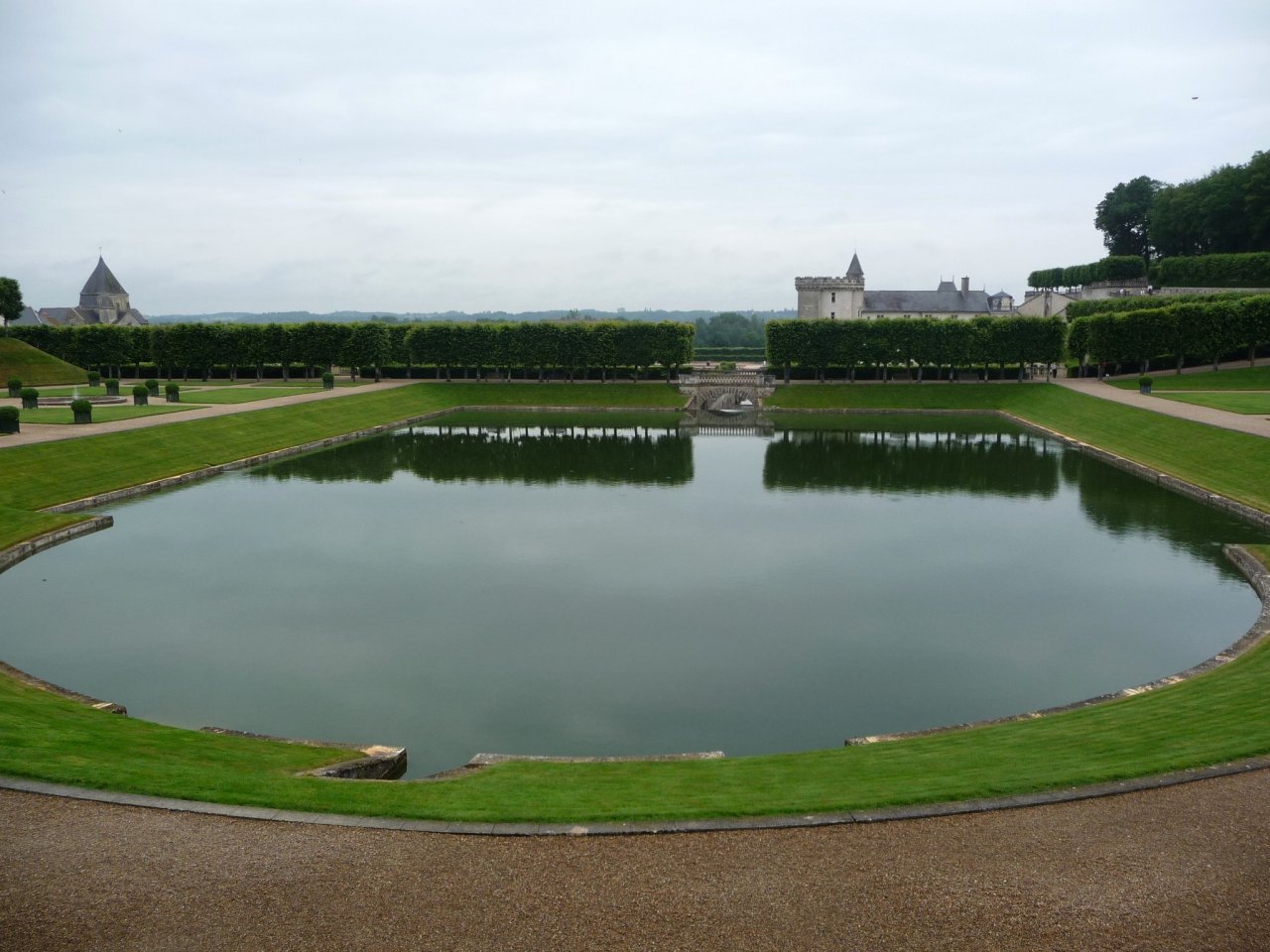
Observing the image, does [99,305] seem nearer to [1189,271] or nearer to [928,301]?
[928,301]

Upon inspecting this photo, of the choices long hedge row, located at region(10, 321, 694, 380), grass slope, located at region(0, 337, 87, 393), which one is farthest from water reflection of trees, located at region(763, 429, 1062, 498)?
grass slope, located at region(0, 337, 87, 393)

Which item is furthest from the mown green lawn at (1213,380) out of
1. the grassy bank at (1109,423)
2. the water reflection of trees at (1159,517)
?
the water reflection of trees at (1159,517)

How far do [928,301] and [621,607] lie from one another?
10805 cm

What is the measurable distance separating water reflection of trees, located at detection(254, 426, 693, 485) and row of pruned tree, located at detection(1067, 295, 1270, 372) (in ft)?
118

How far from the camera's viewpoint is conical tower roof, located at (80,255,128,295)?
142375 millimetres

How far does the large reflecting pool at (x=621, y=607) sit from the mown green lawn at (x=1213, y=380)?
30146 millimetres

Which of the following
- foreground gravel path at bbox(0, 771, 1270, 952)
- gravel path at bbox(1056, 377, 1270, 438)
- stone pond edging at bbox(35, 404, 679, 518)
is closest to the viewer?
foreground gravel path at bbox(0, 771, 1270, 952)

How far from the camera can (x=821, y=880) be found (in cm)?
852

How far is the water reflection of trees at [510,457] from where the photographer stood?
4125cm

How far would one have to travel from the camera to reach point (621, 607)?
21.8 m

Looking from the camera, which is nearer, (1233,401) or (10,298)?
(1233,401)

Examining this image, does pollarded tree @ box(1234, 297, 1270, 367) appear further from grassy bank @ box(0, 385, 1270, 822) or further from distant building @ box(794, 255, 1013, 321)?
grassy bank @ box(0, 385, 1270, 822)

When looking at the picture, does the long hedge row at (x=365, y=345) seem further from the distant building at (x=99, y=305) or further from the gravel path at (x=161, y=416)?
the distant building at (x=99, y=305)

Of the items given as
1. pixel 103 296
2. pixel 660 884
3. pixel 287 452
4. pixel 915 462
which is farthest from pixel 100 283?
pixel 660 884
